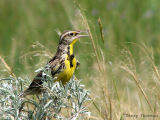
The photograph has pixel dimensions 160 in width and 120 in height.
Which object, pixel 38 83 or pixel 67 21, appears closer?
pixel 38 83

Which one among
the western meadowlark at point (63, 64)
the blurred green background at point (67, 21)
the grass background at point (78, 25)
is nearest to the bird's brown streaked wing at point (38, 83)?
the western meadowlark at point (63, 64)

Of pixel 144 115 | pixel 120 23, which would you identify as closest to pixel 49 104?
pixel 144 115

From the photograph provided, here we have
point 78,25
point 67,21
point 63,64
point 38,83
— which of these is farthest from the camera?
point 67,21

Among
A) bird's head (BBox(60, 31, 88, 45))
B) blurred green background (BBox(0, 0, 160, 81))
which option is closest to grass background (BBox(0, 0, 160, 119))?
blurred green background (BBox(0, 0, 160, 81))

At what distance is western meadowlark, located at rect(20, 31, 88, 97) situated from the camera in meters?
3.99

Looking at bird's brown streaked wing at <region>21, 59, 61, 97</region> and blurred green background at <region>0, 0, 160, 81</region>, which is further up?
blurred green background at <region>0, 0, 160, 81</region>

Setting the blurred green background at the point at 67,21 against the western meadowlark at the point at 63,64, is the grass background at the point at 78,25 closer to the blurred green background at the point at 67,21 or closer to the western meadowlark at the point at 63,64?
the blurred green background at the point at 67,21

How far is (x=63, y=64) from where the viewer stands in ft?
13.8

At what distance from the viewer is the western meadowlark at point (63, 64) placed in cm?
399

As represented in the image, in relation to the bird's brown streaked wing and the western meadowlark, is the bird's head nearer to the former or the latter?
the western meadowlark

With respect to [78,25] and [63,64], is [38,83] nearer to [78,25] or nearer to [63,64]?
[63,64]

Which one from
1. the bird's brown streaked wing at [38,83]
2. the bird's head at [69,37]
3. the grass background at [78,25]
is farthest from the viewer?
the grass background at [78,25]

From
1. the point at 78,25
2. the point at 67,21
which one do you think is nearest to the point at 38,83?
the point at 78,25

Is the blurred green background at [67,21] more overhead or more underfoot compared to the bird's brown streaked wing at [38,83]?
more overhead
